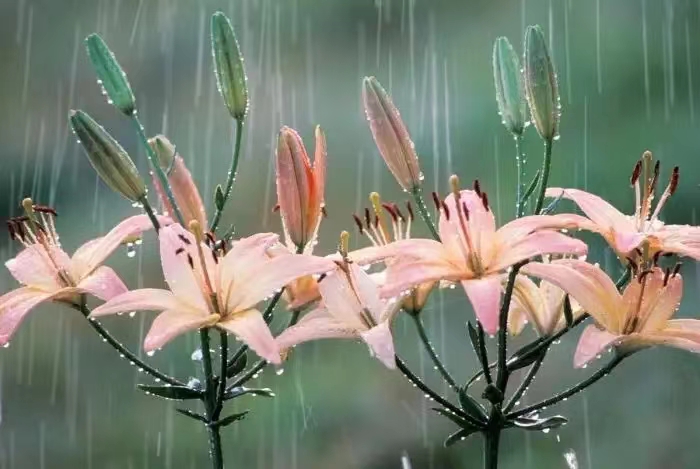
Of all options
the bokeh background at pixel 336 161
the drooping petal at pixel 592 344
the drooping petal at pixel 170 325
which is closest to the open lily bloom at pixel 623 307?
the drooping petal at pixel 592 344

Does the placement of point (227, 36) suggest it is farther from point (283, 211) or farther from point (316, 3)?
point (316, 3)

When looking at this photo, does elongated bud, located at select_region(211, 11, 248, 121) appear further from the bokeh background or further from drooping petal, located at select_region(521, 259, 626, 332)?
Result: the bokeh background

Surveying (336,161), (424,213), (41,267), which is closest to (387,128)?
(424,213)

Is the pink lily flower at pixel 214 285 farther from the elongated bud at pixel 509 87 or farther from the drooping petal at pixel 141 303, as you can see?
the elongated bud at pixel 509 87

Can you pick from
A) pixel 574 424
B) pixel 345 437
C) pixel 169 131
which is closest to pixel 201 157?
pixel 169 131

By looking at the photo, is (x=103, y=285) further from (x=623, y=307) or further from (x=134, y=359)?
(x=623, y=307)
